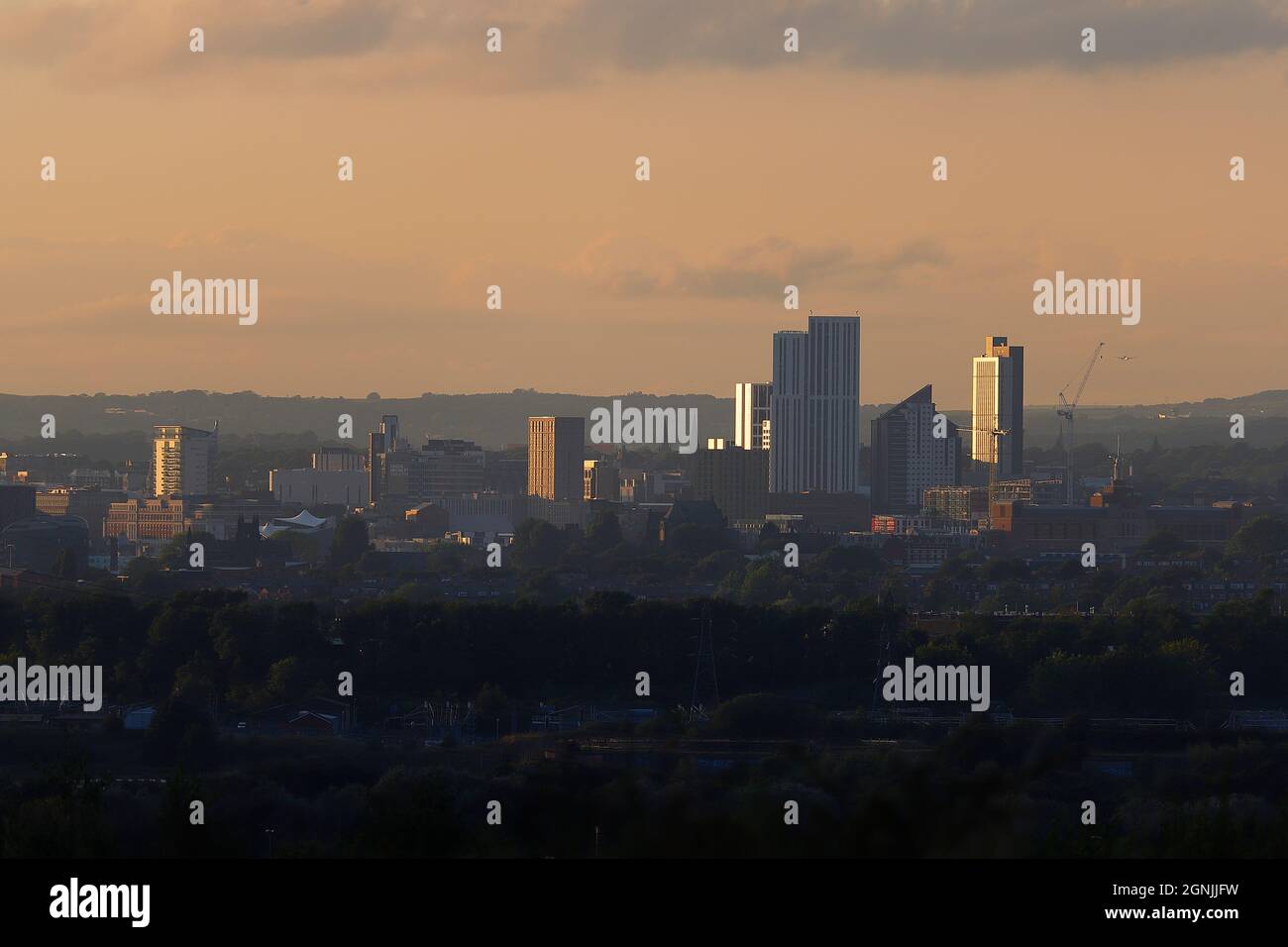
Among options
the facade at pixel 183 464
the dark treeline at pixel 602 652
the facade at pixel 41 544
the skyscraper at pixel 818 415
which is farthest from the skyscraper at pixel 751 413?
the dark treeline at pixel 602 652

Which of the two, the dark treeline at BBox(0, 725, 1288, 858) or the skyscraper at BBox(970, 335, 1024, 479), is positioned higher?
the skyscraper at BBox(970, 335, 1024, 479)

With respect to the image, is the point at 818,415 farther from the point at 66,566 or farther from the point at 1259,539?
the point at 66,566

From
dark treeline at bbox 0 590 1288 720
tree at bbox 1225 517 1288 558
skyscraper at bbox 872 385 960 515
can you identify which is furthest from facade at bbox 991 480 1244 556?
dark treeline at bbox 0 590 1288 720

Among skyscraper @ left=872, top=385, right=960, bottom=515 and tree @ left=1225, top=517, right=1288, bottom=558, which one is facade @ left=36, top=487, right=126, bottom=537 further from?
tree @ left=1225, top=517, right=1288, bottom=558

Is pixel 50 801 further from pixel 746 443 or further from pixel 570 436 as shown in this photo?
pixel 746 443

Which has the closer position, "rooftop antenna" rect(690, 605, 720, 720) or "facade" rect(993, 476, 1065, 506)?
"rooftop antenna" rect(690, 605, 720, 720)

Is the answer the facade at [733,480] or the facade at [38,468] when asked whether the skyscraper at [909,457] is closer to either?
the facade at [733,480]
